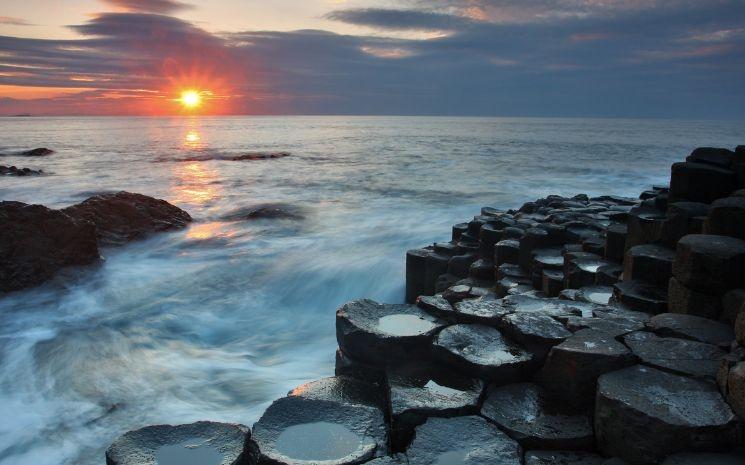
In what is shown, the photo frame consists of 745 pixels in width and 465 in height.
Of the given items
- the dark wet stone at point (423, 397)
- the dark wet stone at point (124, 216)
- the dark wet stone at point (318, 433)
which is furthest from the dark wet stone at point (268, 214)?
the dark wet stone at point (318, 433)

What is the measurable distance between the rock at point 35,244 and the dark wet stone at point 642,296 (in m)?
8.35

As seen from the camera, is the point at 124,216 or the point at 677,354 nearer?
the point at 677,354

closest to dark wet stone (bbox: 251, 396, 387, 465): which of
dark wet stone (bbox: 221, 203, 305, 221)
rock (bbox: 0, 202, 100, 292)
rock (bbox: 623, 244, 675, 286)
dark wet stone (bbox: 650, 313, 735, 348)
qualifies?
dark wet stone (bbox: 650, 313, 735, 348)

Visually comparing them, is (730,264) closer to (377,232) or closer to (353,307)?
(353,307)

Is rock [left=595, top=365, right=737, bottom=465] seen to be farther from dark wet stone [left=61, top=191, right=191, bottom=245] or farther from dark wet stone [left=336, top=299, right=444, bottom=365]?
dark wet stone [left=61, top=191, right=191, bottom=245]

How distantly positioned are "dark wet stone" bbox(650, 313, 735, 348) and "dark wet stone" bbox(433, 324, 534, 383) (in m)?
0.98

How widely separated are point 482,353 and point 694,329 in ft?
4.84

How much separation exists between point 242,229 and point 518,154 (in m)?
29.3

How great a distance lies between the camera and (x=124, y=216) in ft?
39.1

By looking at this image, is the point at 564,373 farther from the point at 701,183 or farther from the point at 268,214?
the point at 268,214

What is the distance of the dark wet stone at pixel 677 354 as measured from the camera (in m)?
3.23

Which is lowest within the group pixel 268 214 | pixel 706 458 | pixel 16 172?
pixel 268 214


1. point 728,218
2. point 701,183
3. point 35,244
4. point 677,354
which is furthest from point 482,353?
point 35,244

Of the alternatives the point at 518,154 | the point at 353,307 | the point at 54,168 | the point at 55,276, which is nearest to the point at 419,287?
the point at 353,307
